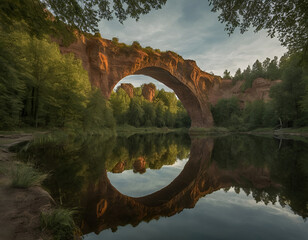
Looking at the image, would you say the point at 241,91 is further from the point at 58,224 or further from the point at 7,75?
the point at 58,224

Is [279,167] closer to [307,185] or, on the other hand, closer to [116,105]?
[307,185]

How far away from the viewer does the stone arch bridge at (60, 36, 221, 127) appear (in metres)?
25.5

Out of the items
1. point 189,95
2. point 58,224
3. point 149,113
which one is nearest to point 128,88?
point 149,113

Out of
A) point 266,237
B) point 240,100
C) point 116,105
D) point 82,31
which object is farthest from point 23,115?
point 240,100

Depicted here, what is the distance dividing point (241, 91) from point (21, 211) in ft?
178

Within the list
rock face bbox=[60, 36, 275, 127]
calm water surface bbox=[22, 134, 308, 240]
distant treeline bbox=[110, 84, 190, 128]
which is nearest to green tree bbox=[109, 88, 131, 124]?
distant treeline bbox=[110, 84, 190, 128]

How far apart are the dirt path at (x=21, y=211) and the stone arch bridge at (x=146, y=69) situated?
79.9ft

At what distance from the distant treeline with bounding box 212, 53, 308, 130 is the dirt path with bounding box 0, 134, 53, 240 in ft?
32.7

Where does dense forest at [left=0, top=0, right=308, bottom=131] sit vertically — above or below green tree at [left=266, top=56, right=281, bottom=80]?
below

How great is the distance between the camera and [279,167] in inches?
199

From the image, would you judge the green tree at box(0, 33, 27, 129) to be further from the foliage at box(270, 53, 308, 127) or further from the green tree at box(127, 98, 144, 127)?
the foliage at box(270, 53, 308, 127)

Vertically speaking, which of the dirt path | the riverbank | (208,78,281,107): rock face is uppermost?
(208,78,281,107): rock face

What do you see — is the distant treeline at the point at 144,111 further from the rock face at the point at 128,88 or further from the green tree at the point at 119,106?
the rock face at the point at 128,88

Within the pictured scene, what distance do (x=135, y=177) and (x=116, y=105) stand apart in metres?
38.0
